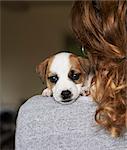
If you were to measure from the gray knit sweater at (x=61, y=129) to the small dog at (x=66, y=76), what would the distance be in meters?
0.26

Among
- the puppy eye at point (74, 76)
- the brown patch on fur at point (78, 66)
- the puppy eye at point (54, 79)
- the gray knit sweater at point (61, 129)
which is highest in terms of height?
the brown patch on fur at point (78, 66)

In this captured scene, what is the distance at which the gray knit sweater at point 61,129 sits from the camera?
0.79 metres

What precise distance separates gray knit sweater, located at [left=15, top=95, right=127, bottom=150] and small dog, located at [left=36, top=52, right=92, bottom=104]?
0.26m

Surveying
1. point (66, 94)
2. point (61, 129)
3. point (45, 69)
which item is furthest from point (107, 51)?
point (45, 69)

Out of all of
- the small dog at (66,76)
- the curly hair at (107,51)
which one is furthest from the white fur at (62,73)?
the curly hair at (107,51)

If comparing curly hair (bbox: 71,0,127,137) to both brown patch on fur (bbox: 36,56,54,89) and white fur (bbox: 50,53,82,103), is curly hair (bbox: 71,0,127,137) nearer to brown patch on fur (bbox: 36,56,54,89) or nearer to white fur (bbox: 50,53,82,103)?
white fur (bbox: 50,53,82,103)

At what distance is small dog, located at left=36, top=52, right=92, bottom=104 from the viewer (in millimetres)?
1121

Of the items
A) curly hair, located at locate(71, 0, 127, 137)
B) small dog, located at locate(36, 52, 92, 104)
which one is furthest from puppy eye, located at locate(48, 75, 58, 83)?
curly hair, located at locate(71, 0, 127, 137)

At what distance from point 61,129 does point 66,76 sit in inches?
15.1

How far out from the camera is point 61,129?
0.81 metres

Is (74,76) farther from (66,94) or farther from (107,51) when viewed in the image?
(107,51)

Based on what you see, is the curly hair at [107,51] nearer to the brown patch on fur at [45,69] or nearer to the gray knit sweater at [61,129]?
the gray knit sweater at [61,129]

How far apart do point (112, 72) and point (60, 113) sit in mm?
140

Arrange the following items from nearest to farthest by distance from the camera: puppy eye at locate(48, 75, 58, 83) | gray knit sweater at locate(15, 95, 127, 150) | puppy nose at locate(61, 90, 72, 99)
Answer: gray knit sweater at locate(15, 95, 127, 150), puppy nose at locate(61, 90, 72, 99), puppy eye at locate(48, 75, 58, 83)
